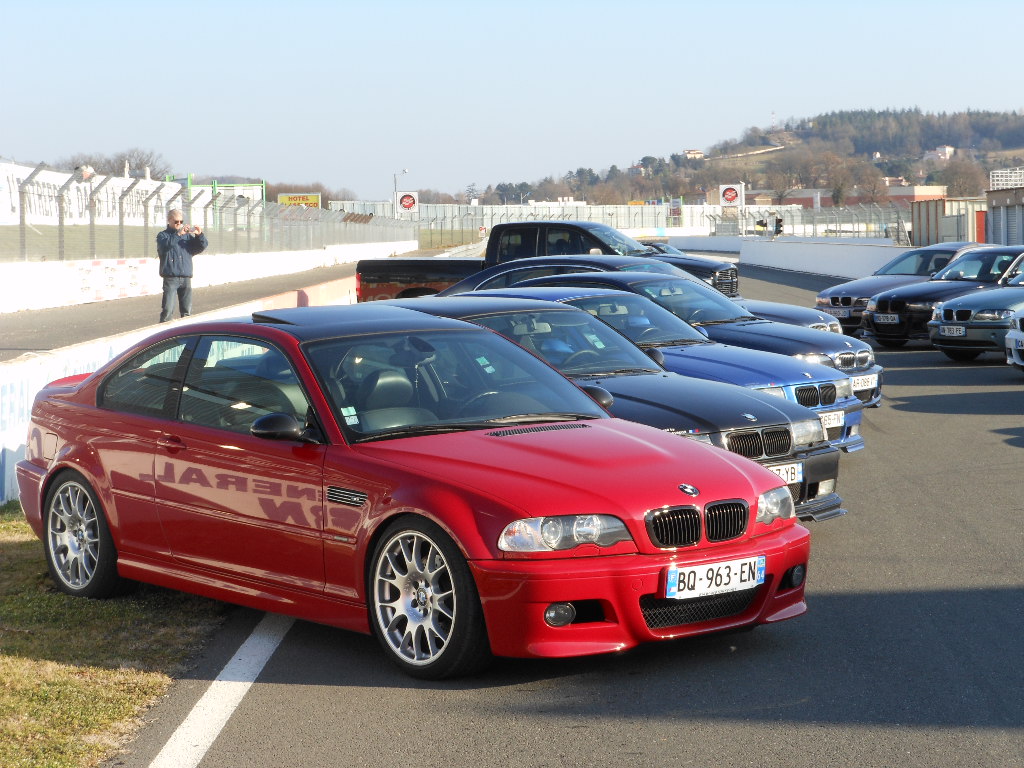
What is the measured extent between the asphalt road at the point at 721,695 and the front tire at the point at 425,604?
0.37ft

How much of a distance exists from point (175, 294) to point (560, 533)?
1670 centimetres

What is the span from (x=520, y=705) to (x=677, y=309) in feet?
25.2

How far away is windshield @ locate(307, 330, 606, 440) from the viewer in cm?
585

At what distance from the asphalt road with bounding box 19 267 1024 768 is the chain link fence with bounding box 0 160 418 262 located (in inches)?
932

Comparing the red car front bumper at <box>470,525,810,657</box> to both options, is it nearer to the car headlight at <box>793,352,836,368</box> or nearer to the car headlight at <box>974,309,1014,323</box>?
the car headlight at <box>793,352,836,368</box>

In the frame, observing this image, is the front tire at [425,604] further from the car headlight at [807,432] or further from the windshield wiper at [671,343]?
the windshield wiper at [671,343]

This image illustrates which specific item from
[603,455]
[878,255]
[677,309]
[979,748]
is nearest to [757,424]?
[603,455]

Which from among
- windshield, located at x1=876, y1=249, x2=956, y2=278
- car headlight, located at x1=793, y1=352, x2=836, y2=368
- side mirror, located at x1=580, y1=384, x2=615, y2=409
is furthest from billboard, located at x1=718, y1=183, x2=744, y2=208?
side mirror, located at x1=580, y1=384, x2=615, y2=409

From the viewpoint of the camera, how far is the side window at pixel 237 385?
600cm

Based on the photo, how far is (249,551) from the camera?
583 cm

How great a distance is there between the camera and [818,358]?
1147cm

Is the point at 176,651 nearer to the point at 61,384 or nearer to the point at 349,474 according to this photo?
the point at 349,474

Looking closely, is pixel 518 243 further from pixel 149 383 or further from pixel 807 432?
pixel 149 383

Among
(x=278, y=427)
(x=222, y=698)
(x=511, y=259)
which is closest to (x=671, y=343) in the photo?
(x=278, y=427)
